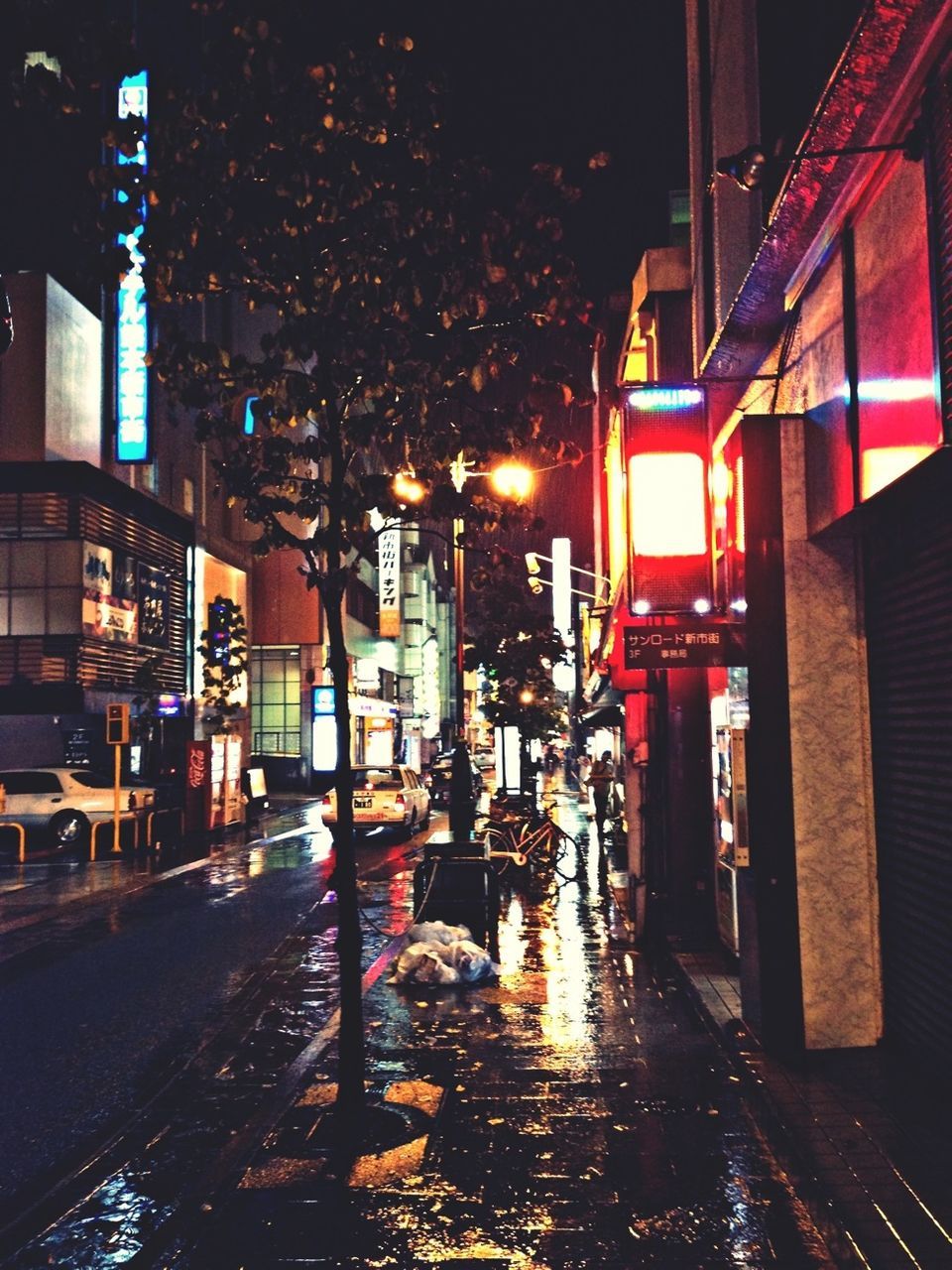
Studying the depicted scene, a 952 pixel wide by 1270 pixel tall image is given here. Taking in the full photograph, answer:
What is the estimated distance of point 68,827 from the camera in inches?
941

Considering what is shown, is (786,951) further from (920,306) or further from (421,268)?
(421,268)

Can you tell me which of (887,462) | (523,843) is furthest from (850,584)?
(523,843)

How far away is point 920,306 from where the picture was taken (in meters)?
5.62

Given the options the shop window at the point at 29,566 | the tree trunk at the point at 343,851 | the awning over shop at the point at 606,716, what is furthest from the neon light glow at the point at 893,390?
the shop window at the point at 29,566

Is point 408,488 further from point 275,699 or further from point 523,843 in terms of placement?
point 275,699

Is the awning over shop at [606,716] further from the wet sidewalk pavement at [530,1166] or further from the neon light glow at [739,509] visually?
the wet sidewalk pavement at [530,1166]

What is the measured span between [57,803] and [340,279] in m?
19.9

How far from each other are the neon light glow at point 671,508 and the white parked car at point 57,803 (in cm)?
1742

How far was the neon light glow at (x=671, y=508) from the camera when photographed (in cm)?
1013

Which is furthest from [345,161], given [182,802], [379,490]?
[182,802]

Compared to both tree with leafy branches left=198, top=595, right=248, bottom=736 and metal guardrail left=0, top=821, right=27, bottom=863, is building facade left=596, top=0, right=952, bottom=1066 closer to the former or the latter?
metal guardrail left=0, top=821, right=27, bottom=863

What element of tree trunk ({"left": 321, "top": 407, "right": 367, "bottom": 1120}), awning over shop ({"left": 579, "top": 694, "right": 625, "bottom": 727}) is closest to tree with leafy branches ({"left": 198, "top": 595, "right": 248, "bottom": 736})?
awning over shop ({"left": 579, "top": 694, "right": 625, "bottom": 727})

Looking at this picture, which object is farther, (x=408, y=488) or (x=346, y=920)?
(x=408, y=488)

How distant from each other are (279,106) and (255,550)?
9.10ft
